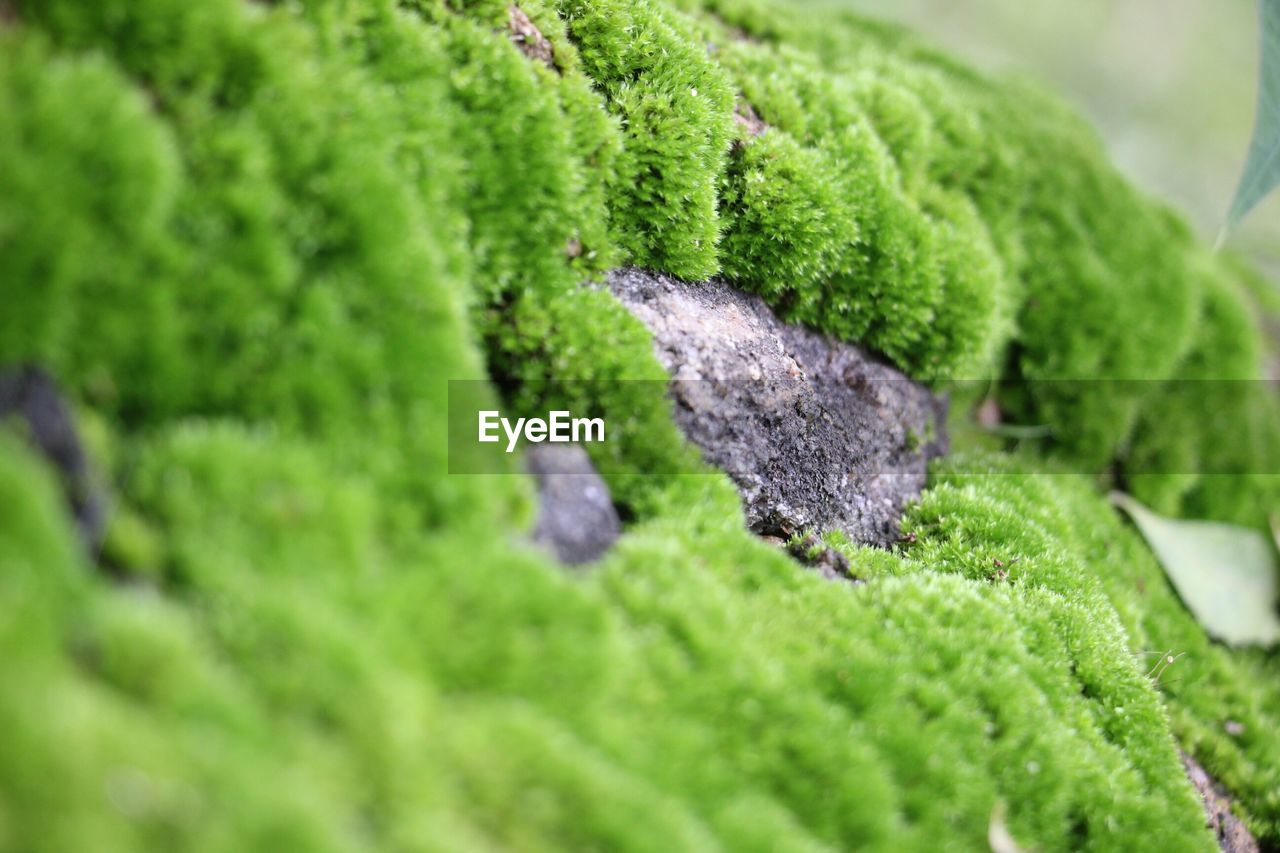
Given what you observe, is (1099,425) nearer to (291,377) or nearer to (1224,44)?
(291,377)

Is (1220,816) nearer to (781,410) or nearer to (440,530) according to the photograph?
(781,410)

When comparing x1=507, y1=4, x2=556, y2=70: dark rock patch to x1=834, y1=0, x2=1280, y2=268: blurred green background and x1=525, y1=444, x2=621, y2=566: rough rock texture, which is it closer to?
x1=525, y1=444, x2=621, y2=566: rough rock texture

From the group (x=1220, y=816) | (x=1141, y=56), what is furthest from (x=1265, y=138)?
(x=1141, y=56)

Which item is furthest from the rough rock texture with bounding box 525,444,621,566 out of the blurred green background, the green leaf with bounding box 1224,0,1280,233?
the blurred green background

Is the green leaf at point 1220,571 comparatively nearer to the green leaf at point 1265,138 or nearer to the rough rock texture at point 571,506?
the green leaf at point 1265,138

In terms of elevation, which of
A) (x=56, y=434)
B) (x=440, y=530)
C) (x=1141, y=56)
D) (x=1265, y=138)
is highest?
(x=1265, y=138)
